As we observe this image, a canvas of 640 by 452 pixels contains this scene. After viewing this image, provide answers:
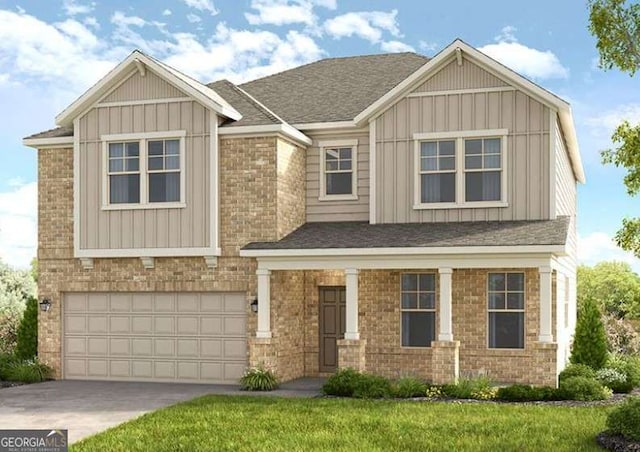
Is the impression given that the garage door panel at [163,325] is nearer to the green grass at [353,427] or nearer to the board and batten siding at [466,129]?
the green grass at [353,427]

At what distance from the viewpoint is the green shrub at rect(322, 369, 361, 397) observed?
63.9 feet

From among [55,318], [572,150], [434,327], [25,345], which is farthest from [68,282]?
[572,150]

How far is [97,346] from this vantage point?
23344mm

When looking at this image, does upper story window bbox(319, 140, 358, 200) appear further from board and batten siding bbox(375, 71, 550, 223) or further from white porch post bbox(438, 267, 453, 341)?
white porch post bbox(438, 267, 453, 341)

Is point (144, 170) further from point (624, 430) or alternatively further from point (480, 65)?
point (624, 430)

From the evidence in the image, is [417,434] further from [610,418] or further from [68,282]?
[68,282]

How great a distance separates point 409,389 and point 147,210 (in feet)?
25.1

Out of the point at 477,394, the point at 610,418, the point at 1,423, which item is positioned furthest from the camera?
the point at 477,394

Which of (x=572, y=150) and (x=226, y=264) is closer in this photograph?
(x=226, y=264)

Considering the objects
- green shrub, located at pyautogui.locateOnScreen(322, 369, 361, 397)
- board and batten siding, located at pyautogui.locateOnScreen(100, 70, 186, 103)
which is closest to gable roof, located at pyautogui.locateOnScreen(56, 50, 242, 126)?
board and batten siding, located at pyautogui.locateOnScreen(100, 70, 186, 103)

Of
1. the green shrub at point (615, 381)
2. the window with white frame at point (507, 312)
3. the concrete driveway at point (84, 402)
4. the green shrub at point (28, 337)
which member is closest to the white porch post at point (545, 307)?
the window with white frame at point (507, 312)

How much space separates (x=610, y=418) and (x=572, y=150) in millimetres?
12756

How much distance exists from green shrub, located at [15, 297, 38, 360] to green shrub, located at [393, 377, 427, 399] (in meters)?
10.5

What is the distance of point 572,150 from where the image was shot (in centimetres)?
2589
